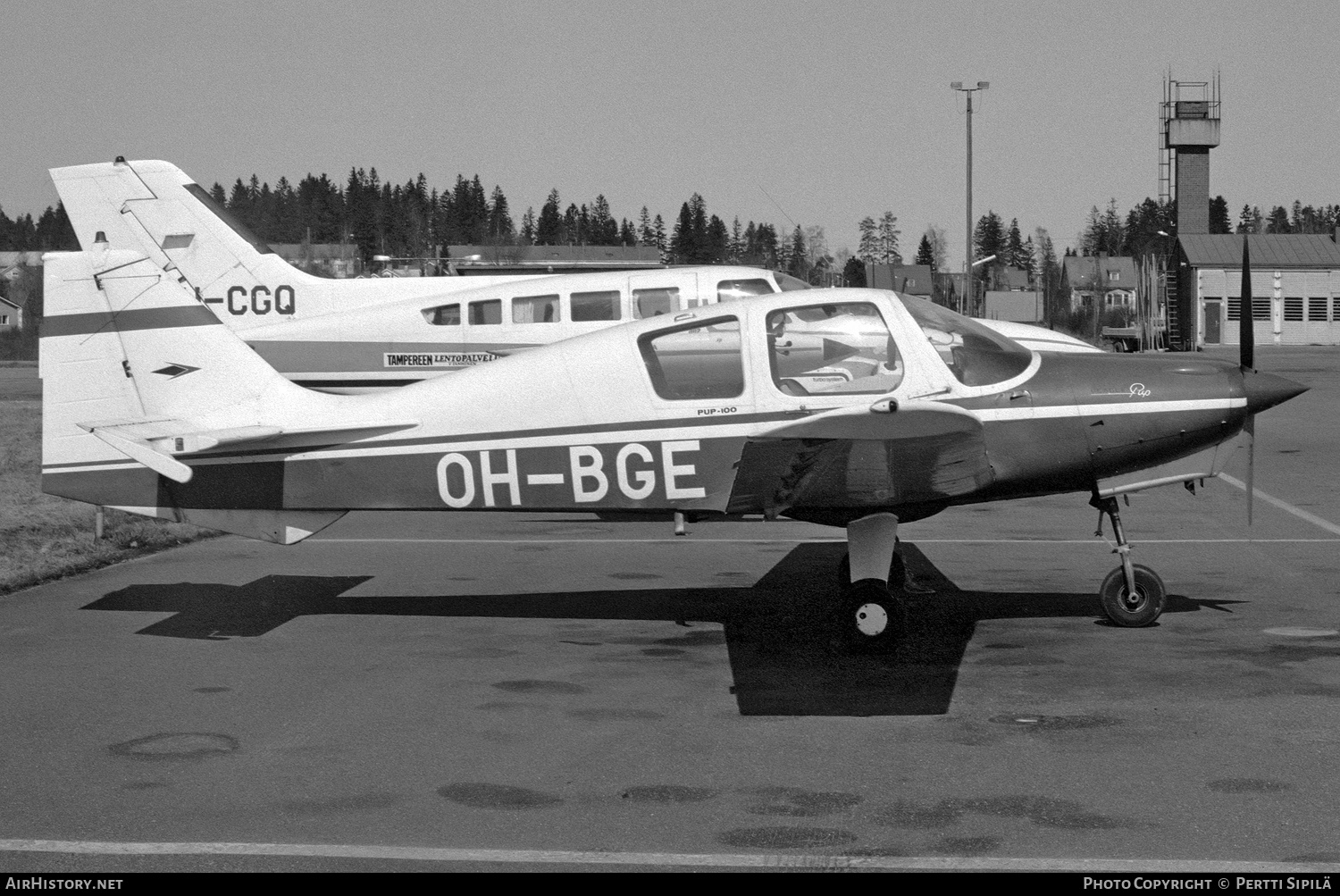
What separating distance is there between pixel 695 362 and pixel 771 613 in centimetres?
210

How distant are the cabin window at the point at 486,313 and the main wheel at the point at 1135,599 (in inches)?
340

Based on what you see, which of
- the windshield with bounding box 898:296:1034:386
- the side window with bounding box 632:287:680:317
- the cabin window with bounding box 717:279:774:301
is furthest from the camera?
the side window with bounding box 632:287:680:317

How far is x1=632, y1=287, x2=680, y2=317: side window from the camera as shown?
1562 centimetres

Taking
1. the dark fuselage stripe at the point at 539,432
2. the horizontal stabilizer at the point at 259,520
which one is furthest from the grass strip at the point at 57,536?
the dark fuselage stripe at the point at 539,432

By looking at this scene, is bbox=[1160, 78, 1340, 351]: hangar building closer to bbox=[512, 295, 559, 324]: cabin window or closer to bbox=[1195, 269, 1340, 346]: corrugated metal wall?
bbox=[1195, 269, 1340, 346]: corrugated metal wall

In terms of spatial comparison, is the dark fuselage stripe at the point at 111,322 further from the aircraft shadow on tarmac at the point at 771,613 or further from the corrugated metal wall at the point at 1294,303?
the corrugated metal wall at the point at 1294,303

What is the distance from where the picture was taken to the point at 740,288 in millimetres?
15273

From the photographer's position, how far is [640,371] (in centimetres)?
894

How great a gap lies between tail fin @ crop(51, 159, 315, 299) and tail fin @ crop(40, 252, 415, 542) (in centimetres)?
678

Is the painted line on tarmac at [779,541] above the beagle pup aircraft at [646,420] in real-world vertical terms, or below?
below

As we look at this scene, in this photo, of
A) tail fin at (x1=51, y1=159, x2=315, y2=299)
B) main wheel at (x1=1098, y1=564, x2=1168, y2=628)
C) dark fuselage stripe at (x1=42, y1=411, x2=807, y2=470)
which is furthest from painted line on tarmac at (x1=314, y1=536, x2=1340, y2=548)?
tail fin at (x1=51, y1=159, x2=315, y2=299)

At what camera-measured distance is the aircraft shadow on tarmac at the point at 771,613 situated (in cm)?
777

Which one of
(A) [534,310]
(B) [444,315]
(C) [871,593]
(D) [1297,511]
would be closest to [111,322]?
(C) [871,593]

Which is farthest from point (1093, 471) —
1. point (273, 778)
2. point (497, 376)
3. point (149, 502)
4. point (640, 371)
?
point (149, 502)
